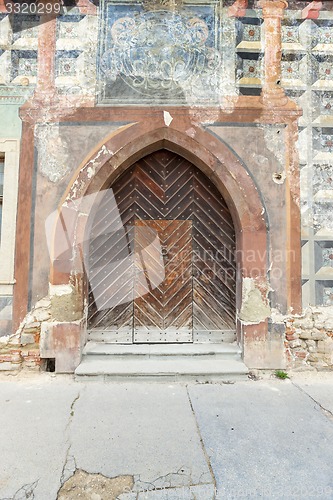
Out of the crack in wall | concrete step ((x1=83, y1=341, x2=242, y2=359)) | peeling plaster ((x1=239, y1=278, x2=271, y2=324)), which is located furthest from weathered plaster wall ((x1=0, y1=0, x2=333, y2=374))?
the crack in wall

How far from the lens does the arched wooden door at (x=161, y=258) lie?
4.25 m

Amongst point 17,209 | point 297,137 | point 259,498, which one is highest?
point 297,137

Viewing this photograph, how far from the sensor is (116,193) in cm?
427

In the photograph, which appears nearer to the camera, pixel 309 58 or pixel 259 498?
pixel 259 498

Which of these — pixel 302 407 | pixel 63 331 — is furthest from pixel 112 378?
pixel 302 407

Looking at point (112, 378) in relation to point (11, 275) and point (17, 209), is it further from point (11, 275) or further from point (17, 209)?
point (17, 209)

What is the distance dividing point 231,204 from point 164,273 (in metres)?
1.27

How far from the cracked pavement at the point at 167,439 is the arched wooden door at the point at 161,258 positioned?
1.00 m

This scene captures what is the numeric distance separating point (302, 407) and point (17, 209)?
12.6ft

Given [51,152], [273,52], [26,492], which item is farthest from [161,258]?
[273,52]

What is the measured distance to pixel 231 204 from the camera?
404cm

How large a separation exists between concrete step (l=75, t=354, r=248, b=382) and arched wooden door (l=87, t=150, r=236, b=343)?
0.58m

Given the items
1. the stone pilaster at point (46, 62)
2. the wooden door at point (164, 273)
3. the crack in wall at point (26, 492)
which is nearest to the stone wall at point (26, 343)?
the wooden door at point (164, 273)

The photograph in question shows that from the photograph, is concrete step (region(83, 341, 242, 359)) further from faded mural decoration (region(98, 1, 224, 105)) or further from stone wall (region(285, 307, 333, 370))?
faded mural decoration (region(98, 1, 224, 105))
